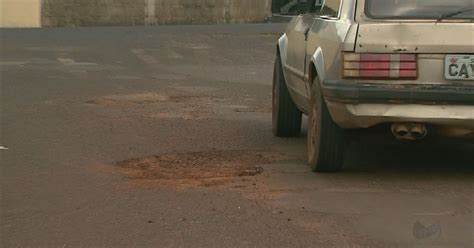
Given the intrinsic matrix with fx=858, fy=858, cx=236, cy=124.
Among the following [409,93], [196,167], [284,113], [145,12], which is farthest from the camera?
[145,12]

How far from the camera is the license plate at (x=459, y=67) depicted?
20.5ft

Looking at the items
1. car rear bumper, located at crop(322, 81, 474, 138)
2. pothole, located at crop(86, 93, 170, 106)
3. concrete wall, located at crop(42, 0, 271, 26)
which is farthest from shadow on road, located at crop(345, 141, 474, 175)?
concrete wall, located at crop(42, 0, 271, 26)

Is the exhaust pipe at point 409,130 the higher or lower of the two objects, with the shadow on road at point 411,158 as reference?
higher

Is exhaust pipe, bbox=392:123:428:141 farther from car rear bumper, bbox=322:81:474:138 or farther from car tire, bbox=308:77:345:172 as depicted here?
car tire, bbox=308:77:345:172

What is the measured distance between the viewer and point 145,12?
3183cm

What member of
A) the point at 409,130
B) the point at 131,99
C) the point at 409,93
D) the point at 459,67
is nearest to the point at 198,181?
the point at 409,130

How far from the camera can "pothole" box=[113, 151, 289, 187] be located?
693 centimetres

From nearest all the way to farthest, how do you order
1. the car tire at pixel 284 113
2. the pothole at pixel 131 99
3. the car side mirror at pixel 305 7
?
the car side mirror at pixel 305 7
the car tire at pixel 284 113
the pothole at pixel 131 99

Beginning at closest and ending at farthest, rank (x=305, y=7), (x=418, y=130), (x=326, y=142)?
(x=418, y=130), (x=326, y=142), (x=305, y=7)

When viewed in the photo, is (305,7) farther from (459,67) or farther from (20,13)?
(20,13)

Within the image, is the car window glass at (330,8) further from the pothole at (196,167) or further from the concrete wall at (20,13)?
the concrete wall at (20,13)

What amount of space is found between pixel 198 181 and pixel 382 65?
1741mm

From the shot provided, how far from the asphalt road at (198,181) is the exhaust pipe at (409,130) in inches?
15.5

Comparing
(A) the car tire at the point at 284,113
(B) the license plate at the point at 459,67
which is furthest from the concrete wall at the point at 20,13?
(B) the license plate at the point at 459,67
